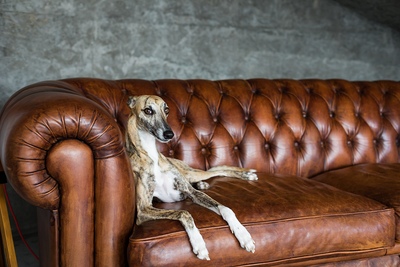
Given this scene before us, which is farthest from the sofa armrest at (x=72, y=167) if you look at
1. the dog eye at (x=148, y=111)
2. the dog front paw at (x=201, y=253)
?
the dog eye at (x=148, y=111)

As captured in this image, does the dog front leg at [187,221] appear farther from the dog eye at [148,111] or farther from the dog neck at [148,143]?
the dog eye at [148,111]

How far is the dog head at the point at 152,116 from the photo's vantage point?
202cm

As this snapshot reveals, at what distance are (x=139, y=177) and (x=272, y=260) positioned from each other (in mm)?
681

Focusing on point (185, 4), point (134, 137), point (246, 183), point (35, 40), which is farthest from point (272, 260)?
point (185, 4)

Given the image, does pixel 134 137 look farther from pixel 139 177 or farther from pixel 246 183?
pixel 246 183

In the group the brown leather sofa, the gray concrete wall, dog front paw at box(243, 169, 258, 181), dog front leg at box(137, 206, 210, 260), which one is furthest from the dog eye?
the gray concrete wall

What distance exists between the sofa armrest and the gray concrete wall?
139 centimetres

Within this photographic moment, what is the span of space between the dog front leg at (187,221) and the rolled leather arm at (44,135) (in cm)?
32

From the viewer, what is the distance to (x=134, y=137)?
81.6 inches

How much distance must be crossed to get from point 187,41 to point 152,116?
1.66 meters

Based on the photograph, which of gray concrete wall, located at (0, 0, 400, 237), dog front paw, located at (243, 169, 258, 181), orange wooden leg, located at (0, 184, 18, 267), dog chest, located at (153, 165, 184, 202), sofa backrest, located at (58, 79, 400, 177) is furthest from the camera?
gray concrete wall, located at (0, 0, 400, 237)

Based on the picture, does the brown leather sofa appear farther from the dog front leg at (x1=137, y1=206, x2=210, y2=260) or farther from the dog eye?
the dog eye

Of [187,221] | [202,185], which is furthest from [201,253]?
[202,185]

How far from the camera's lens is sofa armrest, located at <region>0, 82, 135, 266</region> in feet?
4.99
